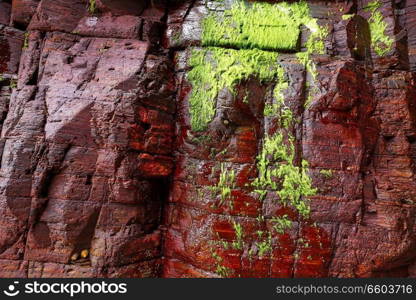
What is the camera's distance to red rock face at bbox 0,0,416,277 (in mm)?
3986

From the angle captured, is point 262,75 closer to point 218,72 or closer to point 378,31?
point 218,72

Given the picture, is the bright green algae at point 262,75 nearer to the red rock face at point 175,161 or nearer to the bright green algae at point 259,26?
the bright green algae at point 259,26

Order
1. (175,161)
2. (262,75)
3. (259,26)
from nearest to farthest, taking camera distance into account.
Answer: (262,75) < (175,161) < (259,26)

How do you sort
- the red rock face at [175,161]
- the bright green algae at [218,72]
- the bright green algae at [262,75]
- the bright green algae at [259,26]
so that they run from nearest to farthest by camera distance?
the red rock face at [175,161] → the bright green algae at [262,75] → the bright green algae at [218,72] → the bright green algae at [259,26]

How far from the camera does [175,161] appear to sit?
454cm

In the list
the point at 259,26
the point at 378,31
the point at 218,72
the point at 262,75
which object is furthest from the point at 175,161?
the point at 378,31

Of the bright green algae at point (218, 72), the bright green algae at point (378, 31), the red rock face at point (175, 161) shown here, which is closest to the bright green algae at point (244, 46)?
the bright green algae at point (218, 72)

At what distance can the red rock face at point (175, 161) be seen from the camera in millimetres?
3986

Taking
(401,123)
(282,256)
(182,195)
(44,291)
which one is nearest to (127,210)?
(182,195)

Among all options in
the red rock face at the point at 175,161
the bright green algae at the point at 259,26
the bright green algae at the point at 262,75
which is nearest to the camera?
the red rock face at the point at 175,161

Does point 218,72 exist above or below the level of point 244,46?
below

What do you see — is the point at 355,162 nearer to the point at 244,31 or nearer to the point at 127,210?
the point at 244,31

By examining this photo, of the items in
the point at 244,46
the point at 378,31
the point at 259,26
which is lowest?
the point at 244,46

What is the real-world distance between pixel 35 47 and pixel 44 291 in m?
4.24
